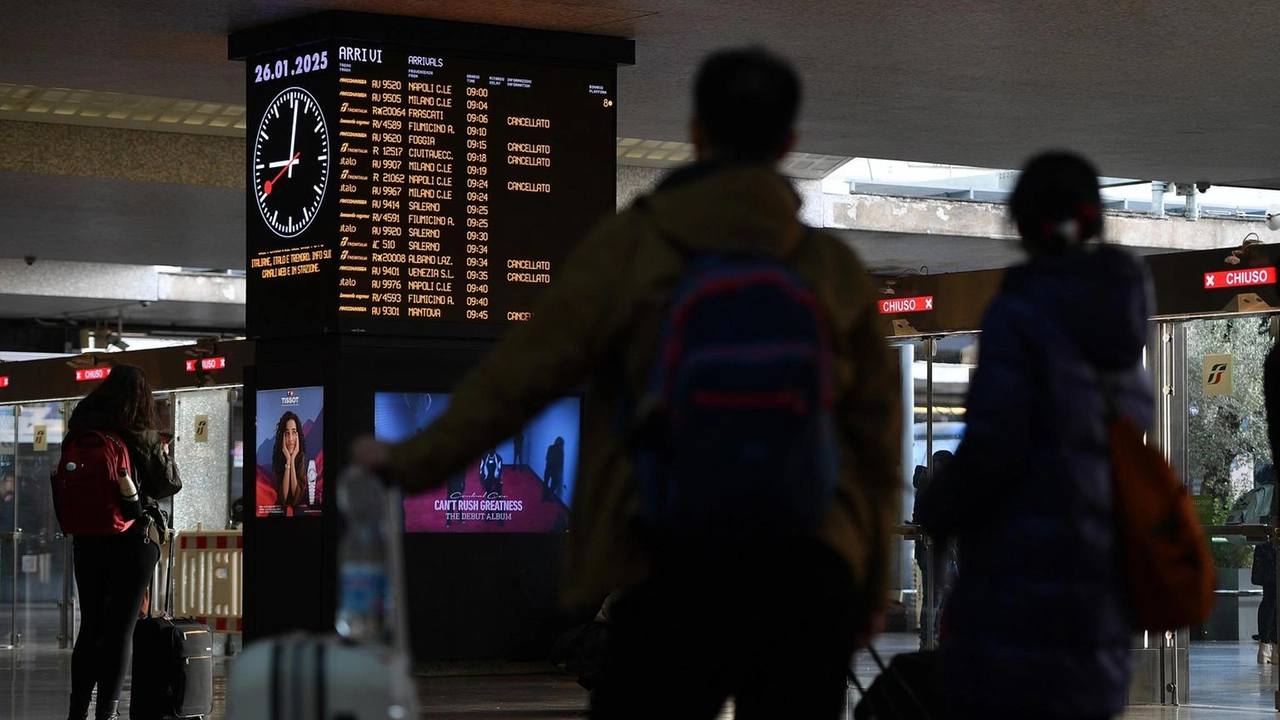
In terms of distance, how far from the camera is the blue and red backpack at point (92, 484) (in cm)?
788

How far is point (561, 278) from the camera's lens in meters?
2.75

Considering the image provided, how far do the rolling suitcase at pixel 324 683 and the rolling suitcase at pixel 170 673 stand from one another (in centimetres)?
604

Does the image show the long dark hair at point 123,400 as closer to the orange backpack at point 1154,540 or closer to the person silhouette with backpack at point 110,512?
the person silhouette with backpack at point 110,512

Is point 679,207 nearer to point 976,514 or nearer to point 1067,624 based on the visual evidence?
point 976,514

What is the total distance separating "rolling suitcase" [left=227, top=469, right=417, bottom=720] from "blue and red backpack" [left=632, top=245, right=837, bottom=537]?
0.46 meters

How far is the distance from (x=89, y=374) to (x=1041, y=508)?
15.5m

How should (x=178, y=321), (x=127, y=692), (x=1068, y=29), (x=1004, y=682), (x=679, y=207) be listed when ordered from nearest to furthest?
(x=679, y=207) < (x=1004, y=682) < (x=1068, y=29) < (x=127, y=692) < (x=178, y=321)

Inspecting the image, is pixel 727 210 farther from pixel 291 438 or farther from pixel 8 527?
pixel 8 527

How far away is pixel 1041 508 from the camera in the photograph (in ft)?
9.85

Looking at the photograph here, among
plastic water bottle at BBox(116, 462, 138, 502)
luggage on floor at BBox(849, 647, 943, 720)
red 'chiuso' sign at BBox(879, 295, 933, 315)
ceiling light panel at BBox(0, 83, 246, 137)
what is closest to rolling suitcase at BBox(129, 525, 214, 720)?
plastic water bottle at BBox(116, 462, 138, 502)

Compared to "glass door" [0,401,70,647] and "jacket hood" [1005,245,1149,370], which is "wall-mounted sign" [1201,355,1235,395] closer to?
"jacket hood" [1005,245,1149,370]

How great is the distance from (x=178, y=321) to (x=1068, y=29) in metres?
17.5

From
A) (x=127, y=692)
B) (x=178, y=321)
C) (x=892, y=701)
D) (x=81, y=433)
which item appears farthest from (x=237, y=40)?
(x=178, y=321)

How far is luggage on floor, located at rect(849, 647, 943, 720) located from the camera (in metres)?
4.04
